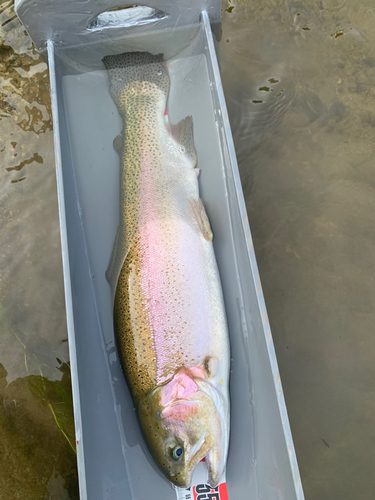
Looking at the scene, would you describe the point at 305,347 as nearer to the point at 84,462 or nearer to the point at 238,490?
the point at 238,490

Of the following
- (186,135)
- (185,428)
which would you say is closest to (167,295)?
(185,428)

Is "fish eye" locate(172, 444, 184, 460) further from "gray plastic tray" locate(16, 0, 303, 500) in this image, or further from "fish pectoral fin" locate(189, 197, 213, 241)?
"fish pectoral fin" locate(189, 197, 213, 241)

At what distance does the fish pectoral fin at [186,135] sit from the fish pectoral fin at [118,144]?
283mm

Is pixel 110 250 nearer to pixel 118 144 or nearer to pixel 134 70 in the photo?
pixel 118 144

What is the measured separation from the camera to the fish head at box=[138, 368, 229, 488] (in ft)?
4.49

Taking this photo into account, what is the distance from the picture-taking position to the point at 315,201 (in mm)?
1981

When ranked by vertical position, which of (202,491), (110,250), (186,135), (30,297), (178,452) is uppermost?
(186,135)

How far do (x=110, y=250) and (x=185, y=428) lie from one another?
974 mm

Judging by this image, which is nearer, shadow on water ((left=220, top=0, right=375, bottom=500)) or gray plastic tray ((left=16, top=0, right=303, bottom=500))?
gray plastic tray ((left=16, top=0, right=303, bottom=500))

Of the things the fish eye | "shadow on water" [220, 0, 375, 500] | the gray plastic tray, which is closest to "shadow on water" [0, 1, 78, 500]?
the gray plastic tray

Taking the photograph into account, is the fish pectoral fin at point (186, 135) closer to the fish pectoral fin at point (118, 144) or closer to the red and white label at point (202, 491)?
the fish pectoral fin at point (118, 144)

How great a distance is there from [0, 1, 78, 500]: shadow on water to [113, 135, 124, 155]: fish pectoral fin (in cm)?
45

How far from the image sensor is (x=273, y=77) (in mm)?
2117

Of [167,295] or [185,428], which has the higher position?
[167,295]
